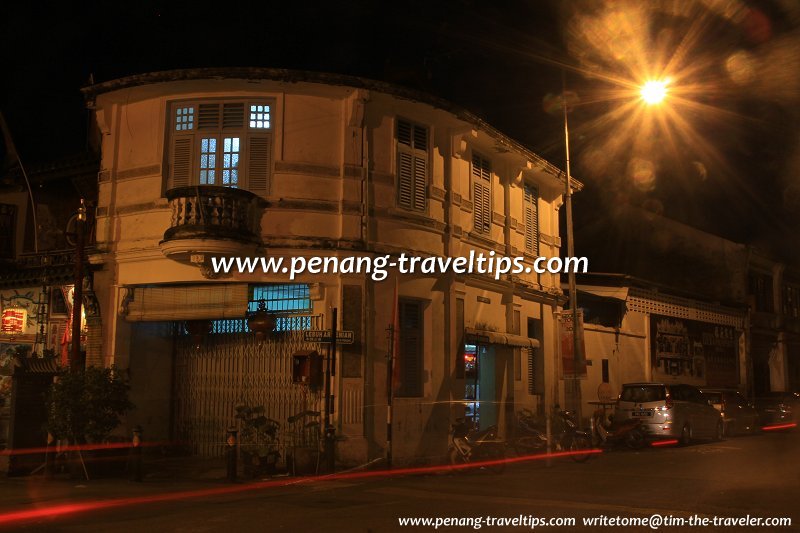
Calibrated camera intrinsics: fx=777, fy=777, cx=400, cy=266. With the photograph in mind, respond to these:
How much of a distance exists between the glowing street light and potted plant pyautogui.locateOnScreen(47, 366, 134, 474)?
1318 cm

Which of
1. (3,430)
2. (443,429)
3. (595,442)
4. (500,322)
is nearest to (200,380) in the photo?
(3,430)

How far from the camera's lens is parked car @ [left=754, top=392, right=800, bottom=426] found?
96.5 feet

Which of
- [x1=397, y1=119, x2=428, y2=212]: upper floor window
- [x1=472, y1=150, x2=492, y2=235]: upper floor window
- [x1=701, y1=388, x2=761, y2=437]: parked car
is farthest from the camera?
[x1=701, y1=388, x2=761, y2=437]: parked car

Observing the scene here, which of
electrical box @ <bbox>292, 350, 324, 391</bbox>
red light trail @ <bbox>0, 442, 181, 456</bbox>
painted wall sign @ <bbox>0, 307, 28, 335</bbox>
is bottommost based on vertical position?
red light trail @ <bbox>0, 442, 181, 456</bbox>

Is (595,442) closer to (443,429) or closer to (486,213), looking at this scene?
(443,429)

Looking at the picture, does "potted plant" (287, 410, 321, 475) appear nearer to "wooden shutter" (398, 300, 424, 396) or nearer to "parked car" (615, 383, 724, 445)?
"wooden shutter" (398, 300, 424, 396)

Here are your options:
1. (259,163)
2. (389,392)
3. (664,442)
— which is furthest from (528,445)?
(259,163)

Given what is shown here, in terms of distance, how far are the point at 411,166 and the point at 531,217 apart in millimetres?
6480

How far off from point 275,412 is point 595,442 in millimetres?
8927

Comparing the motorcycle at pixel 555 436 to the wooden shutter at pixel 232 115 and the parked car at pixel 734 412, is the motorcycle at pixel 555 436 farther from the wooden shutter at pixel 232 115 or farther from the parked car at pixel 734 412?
the wooden shutter at pixel 232 115

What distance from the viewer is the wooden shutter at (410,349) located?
17438mm

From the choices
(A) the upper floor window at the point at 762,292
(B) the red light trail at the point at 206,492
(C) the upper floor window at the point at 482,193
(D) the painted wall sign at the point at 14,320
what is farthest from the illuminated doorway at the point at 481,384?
(A) the upper floor window at the point at 762,292

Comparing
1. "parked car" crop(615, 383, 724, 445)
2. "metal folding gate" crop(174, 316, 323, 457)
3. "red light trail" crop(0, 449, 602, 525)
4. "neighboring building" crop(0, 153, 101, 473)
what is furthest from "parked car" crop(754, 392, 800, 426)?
"neighboring building" crop(0, 153, 101, 473)

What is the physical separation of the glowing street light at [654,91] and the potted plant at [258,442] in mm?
11187
